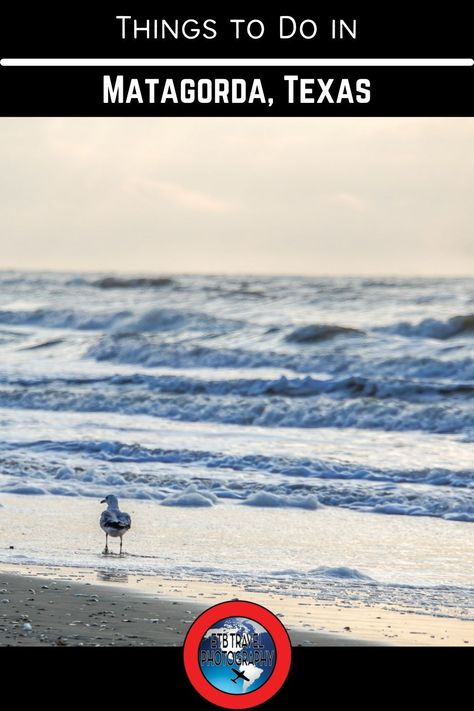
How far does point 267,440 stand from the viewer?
12758 mm

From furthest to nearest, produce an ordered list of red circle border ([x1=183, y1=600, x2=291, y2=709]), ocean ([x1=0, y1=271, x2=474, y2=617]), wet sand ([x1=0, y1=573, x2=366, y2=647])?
ocean ([x1=0, y1=271, x2=474, y2=617]) → wet sand ([x1=0, y1=573, x2=366, y2=647]) → red circle border ([x1=183, y1=600, x2=291, y2=709])

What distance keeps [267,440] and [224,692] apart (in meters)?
8.68

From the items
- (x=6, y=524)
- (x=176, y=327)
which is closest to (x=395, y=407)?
(x=6, y=524)

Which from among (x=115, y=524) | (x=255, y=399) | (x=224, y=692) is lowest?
(x=255, y=399)

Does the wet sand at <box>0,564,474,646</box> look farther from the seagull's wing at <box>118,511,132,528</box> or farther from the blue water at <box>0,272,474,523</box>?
the blue water at <box>0,272,474,523</box>

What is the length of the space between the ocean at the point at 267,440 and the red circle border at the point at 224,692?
2.12 metres

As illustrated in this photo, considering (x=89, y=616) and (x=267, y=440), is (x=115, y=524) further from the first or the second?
(x=267, y=440)

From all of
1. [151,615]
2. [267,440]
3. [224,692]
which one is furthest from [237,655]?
[267,440]

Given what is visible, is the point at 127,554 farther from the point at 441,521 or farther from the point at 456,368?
the point at 456,368

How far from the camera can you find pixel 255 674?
13.7 ft

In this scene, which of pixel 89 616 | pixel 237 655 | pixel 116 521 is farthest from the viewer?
pixel 116 521

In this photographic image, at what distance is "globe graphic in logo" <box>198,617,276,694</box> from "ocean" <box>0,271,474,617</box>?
Result: 7.04 ft

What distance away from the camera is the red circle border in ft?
13.3

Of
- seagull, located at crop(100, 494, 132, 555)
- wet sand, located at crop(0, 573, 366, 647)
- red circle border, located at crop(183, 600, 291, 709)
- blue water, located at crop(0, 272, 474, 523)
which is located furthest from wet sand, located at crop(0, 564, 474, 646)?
blue water, located at crop(0, 272, 474, 523)
